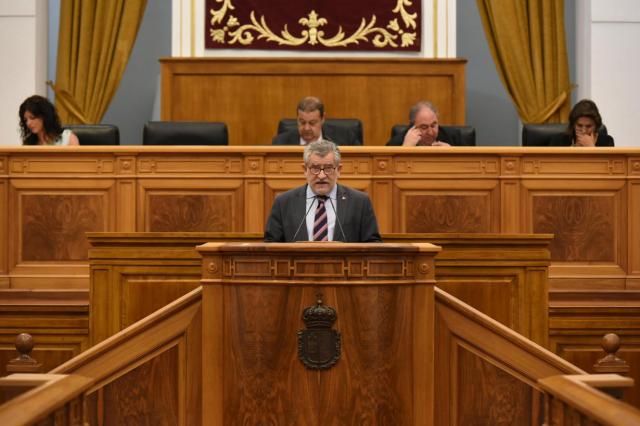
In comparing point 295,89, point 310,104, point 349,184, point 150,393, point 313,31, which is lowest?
point 150,393

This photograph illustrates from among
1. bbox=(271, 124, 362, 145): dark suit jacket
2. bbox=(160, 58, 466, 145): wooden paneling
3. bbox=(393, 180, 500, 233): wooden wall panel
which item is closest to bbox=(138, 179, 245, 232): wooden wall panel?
bbox=(271, 124, 362, 145): dark suit jacket

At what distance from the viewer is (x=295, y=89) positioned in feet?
26.0

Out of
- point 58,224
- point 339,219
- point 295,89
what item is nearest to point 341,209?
point 339,219

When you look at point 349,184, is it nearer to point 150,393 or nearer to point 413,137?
point 413,137

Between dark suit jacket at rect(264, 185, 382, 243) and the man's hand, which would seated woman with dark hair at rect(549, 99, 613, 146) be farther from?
dark suit jacket at rect(264, 185, 382, 243)

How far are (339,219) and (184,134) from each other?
2.25m

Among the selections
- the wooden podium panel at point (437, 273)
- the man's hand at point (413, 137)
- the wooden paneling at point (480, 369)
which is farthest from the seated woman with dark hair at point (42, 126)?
the wooden paneling at point (480, 369)

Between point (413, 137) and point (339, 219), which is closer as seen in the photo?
point (339, 219)

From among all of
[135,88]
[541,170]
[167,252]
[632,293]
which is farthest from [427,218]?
[135,88]

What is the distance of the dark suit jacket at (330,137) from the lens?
252 inches

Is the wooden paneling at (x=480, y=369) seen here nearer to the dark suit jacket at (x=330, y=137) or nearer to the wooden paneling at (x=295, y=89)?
the dark suit jacket at (x=330, y=137)

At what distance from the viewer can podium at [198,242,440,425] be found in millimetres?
3330

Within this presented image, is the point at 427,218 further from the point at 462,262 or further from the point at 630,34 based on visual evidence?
the point at 630,34

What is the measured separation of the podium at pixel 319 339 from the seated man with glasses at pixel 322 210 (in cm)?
115
